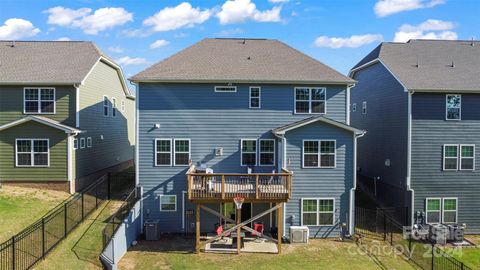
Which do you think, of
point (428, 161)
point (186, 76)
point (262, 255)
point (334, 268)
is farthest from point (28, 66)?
point (428, 161)

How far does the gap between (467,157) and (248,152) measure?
1070 cm

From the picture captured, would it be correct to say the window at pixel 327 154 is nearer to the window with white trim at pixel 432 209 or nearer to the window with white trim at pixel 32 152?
the window with white trim at pixel 432 209

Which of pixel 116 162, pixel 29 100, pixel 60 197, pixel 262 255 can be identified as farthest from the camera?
pixel 116 162

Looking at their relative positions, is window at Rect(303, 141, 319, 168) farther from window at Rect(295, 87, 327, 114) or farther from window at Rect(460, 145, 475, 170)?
window at Rect(460, 145, 475, 170)

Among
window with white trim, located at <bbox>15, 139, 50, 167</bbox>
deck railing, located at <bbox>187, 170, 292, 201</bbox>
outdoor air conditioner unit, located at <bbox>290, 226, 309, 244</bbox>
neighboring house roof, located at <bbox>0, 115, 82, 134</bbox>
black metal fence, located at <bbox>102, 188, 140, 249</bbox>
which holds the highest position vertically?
neighboring house roof, located at <bbox>0, 115, 82, 134</bbox>

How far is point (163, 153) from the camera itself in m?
15.6

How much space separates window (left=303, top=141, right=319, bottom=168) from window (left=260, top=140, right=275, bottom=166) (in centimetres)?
159

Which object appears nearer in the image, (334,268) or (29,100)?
A: (334,268)

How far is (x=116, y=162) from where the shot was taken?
24.3 m

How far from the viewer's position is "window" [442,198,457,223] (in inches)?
644

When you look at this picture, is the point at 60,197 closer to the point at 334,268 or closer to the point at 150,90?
the point at 150,90

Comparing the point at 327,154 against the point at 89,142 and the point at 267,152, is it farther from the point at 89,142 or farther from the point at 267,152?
the point at 89,142

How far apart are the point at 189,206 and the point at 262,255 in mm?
4318

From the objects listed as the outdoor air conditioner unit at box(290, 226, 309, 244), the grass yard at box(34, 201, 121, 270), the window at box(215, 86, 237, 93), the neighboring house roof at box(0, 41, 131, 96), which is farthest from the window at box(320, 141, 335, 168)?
the neighboring house roof at box(0, 41, 131, 96)
